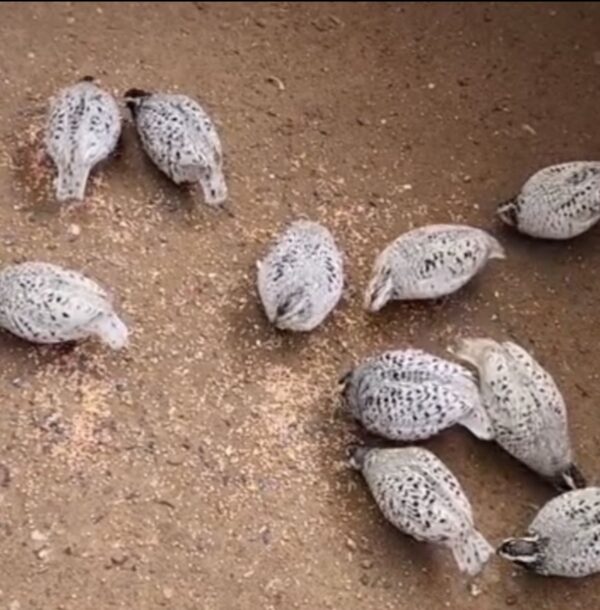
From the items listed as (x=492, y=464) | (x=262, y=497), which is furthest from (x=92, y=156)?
(x=492, y=464)

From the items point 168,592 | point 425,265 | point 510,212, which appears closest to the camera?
point 168,592

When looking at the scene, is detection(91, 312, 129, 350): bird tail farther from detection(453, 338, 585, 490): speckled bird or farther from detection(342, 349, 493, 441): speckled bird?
detection(453, 338, 585, 490): speckled bird

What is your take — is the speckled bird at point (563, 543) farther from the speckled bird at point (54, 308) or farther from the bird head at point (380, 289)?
the speckled bird at point (54, 308)

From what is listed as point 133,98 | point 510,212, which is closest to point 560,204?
point 510,212

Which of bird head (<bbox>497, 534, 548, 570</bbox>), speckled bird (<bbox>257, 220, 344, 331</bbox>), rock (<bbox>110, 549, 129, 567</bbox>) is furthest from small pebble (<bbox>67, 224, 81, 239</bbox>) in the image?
bird head (<bbox>497, 534, 548, 570</bbox>)

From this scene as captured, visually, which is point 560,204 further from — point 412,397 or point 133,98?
point 133,98
